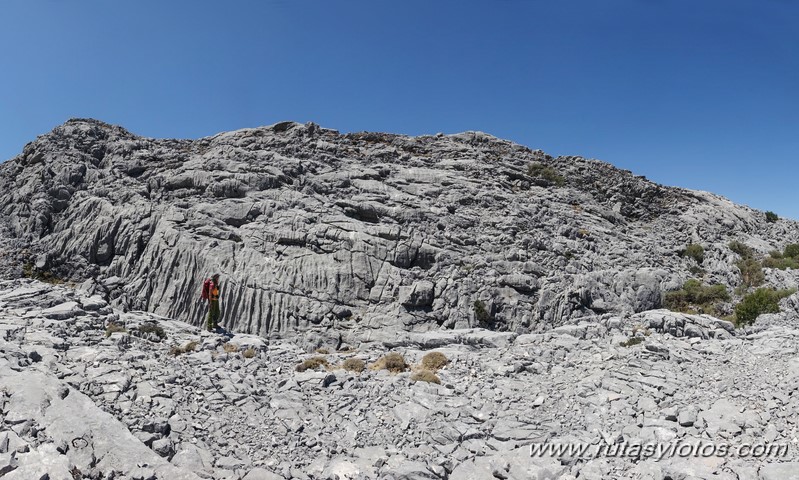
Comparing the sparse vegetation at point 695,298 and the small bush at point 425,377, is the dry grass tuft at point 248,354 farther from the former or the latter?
the sparse vegetation at point 695,298

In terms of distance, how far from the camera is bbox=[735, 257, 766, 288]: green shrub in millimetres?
29453

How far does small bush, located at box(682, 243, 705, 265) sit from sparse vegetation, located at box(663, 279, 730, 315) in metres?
5.74

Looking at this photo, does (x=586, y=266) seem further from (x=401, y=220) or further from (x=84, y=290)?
(x=84, y=290)

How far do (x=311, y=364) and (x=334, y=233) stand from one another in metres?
12.0

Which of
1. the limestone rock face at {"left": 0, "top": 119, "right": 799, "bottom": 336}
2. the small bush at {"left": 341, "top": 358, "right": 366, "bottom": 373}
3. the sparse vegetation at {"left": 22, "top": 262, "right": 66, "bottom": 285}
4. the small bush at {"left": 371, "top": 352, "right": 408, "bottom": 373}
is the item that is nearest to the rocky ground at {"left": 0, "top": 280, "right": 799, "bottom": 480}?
the small bush at {"left": 341, "top": 358, "right": 366, "bottom": 373}

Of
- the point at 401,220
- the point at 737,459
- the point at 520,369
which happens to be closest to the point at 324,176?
the point at 401,220

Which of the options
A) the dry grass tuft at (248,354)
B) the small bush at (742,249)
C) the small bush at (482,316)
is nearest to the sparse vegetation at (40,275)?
the dry grass tuft at (248,354)

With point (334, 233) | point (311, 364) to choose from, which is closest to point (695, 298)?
point (334, 233)

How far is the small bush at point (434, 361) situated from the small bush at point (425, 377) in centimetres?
114

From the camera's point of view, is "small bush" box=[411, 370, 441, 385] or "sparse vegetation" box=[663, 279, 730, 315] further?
"sparse vegetation" box=[663, 279, 730, 315]

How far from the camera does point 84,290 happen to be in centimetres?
2570

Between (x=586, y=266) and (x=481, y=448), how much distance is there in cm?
2038

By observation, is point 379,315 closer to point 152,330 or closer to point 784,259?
point 152,330

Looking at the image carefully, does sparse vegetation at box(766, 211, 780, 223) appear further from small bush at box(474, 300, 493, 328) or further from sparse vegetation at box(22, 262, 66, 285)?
sparse vegetation at box(22, 262, 66, 285)
